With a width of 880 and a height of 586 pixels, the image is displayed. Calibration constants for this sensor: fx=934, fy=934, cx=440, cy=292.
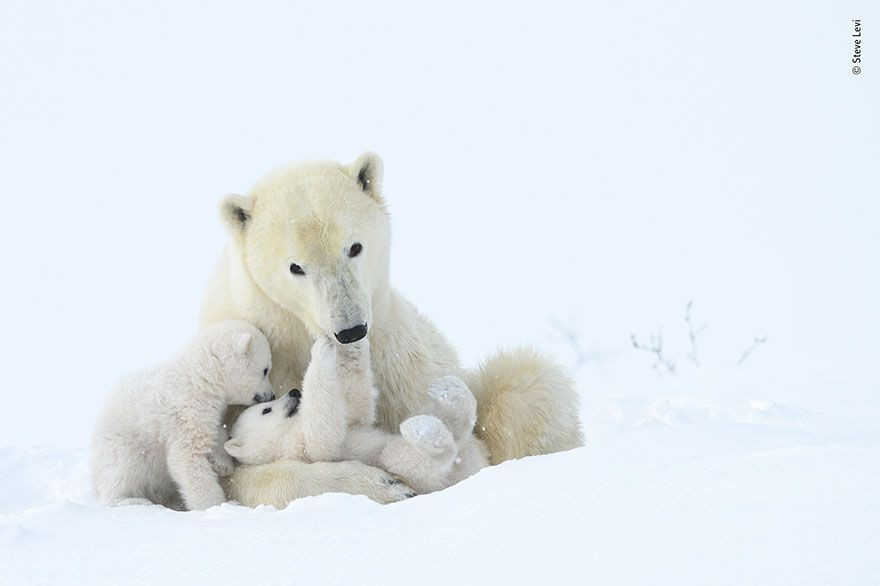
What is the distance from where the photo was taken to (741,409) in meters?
5.61

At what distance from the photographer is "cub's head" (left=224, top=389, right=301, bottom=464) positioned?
12.3 feet

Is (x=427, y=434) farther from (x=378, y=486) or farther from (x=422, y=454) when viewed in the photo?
(x=378, y=486)

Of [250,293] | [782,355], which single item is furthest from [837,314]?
[250,293]

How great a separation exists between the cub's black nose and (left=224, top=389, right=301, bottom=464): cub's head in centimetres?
43

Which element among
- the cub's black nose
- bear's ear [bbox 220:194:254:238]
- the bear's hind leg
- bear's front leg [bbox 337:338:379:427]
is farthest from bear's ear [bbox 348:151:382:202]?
the bear's hind leg

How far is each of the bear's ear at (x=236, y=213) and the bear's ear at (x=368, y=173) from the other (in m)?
0.47

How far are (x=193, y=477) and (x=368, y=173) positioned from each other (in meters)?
1.49

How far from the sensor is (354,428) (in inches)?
151

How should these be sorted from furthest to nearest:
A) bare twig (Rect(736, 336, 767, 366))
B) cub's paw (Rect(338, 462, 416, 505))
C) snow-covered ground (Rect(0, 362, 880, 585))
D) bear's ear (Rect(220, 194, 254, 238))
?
bare twig (Rect(736, 336, 767, 366)) < bear's ear (Rect(220, 194, 254, 238)) < cub's paw (Rect(338, 462, 416, 505)) < snow-covered ground (Rect(0, 362, 880, 585))

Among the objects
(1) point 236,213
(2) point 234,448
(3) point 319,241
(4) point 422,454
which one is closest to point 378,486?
(4) point 422,454

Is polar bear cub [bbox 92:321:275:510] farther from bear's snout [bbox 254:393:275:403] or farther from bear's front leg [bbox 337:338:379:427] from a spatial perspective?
bear's front leg [bbox 337:338:379:427]

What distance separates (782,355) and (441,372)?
652cm

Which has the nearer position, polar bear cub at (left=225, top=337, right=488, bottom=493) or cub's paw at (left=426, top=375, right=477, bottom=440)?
polar bear cub at (left=225, top=337, right=488, bottom=493)

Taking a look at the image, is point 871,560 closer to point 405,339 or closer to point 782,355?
point 405,339
